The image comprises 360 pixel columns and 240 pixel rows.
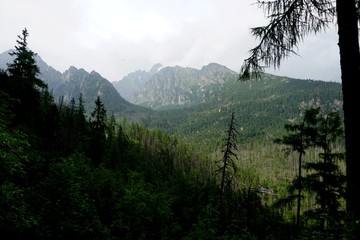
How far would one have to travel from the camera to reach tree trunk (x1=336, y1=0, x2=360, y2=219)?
4281 millimetres

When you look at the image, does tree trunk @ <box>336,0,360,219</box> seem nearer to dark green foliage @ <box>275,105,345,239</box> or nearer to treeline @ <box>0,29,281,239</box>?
treeline @ <box>0,29,281,239</box>

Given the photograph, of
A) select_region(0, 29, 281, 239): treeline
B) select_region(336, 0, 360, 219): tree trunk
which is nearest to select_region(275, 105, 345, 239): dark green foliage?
select_region(0, 29, 281, 239): treeline

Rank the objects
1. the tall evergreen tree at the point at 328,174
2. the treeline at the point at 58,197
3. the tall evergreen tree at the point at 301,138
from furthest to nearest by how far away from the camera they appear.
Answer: the tall evergreen tree at the point at 301,138 → the tall evergreen tree at the point at 328,174 → the treeline at the point at 58,197

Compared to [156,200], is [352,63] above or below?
above

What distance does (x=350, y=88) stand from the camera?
4.49 meters

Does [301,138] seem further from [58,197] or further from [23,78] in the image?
[23,78]

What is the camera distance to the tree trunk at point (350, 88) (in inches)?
169

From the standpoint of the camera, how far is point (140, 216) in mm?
16922

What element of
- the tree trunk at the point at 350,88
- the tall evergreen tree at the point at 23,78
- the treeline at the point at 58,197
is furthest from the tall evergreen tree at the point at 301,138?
the tall evergreen tree at the point at 23,78

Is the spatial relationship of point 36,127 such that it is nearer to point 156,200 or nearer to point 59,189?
point 156,200

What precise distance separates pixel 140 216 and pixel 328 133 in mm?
11342

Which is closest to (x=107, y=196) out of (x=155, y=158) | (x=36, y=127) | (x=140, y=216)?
(x=140, y=216)

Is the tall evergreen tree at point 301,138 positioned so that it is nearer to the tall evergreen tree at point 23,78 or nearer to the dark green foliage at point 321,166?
the dark green foliage at point 321,166

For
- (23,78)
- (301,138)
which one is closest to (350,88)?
(301,138)
